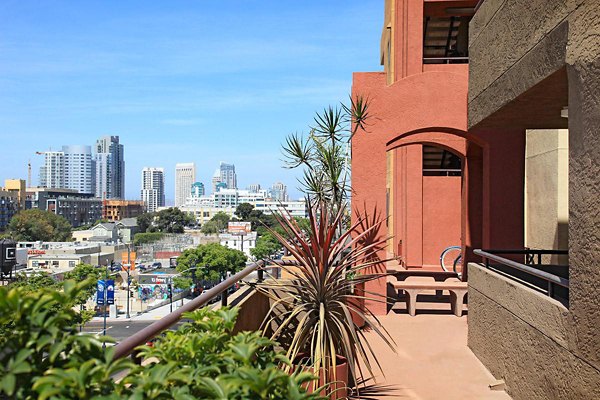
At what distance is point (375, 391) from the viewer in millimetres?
5656

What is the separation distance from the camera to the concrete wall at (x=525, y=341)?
4.03m

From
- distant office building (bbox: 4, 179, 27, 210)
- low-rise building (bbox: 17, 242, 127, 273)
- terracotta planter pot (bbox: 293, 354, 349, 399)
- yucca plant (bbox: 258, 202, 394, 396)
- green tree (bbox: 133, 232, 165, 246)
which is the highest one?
distant office building (bbox: 4, 179, 27, 210)

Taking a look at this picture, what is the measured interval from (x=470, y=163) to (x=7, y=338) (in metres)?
10.4

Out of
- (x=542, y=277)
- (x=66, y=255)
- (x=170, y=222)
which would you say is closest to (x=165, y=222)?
(x=170, y=222)

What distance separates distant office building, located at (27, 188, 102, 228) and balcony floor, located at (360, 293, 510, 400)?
17388cm

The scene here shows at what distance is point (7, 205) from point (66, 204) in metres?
28.8

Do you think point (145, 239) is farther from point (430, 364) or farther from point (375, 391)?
point (375, 391)

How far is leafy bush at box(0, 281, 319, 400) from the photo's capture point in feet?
4.54

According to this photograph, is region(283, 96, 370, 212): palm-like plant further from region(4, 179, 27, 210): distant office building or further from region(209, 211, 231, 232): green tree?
region(4, 179, 27, 210): distant office building

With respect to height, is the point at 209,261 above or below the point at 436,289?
below

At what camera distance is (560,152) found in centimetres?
824

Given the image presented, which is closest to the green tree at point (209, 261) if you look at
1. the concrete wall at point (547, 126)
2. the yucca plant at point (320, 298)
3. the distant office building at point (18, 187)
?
the concrete wall at point (547, 126)

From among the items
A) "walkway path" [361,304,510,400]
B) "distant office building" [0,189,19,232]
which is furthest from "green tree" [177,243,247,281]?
"distant office building" [0,189,19,232]

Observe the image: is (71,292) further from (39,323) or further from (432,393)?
(432,393)
